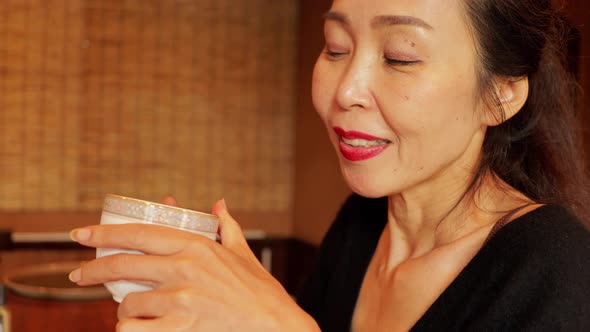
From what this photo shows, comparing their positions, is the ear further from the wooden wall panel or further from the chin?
the wooden wall panel

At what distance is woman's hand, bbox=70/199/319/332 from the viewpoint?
2.85 ft

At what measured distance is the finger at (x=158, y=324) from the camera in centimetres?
86

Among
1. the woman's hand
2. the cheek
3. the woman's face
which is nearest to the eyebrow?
the woman's face

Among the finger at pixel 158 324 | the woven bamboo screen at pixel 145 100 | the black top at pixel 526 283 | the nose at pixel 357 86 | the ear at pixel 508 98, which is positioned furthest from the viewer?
the woven bamboo screen at pixel 145 100

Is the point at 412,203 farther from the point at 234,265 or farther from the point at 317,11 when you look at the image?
the point at 317,11

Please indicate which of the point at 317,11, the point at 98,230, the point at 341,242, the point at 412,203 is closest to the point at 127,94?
the point at 317,11

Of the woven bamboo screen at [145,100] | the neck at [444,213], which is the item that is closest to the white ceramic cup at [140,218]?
the neck at [444,213]

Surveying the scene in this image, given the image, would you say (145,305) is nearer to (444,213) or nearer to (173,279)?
(173,279)

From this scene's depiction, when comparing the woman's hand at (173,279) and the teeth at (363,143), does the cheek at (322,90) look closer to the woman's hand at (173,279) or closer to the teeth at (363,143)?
the teeth at (363,143)

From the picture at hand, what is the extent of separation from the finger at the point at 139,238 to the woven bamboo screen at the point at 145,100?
120 inches

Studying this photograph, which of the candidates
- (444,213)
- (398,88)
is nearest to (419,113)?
(398,88)

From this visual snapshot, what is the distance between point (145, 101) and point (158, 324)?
3154 mm

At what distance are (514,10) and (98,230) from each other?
74 centimetres

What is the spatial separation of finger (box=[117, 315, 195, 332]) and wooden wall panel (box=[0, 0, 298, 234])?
3.12 metres
